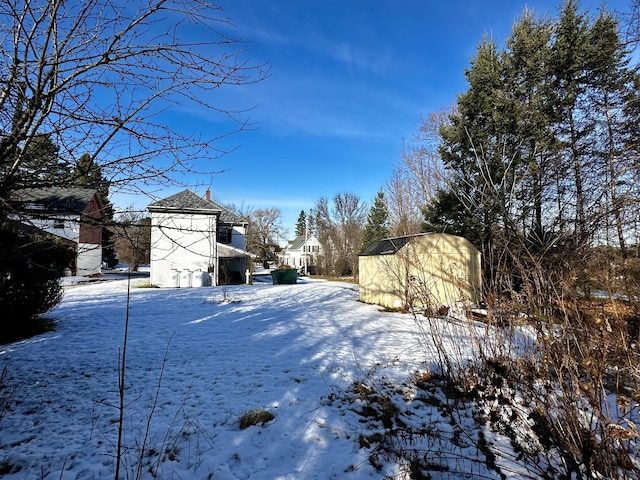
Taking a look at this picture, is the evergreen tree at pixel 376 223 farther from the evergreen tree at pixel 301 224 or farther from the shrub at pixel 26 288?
the evergreen tree at pixel 301 224

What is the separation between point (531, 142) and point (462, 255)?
23.6 feet

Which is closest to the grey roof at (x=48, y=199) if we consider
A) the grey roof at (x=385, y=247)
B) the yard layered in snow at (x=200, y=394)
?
the yard layered in snow at (x=200, y=394)

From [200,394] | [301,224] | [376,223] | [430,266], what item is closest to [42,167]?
[200,394]

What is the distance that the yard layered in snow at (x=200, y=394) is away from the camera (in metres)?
2.96

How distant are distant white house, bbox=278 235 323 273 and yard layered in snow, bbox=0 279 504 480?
3319 centimetres

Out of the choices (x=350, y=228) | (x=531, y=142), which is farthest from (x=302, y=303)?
(x=350, y=228)

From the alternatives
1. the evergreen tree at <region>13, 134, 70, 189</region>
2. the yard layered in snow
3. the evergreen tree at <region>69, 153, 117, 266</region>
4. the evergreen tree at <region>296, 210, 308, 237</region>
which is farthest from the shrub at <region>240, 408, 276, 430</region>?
the evergreen tree at <region>296, 210, 308, 237</region>

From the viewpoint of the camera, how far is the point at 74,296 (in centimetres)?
1343

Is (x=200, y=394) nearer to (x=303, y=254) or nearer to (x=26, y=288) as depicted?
(x=26, y=288)

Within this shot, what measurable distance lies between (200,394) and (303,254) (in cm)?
4626

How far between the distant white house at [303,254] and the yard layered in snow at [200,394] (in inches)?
1307

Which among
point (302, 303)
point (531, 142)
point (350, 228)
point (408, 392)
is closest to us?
point (408, 392)

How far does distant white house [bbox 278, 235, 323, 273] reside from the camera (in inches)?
1709

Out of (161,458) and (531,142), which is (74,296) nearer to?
(161,458)
